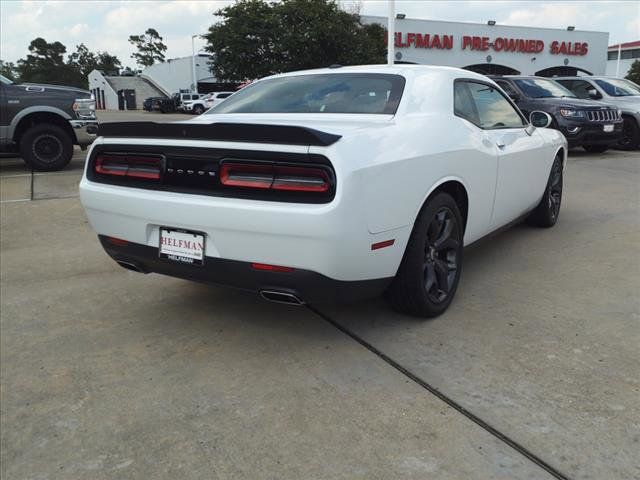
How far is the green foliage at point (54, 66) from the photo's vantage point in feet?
349

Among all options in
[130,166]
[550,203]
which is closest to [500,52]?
[550,203]

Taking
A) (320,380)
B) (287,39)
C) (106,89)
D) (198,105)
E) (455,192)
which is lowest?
(320,380)

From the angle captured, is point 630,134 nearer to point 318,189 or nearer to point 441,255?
point 441,255

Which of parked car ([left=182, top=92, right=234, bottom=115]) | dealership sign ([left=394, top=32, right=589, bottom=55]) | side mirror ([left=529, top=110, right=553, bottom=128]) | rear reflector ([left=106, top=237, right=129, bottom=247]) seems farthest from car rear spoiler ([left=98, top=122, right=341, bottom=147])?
parked car ([left=182, top=92, right=234, bottom=115])

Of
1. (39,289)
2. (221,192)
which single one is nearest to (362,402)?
(221,192)

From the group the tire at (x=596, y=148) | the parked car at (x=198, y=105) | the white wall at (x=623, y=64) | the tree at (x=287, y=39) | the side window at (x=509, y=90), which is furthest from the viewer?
the white wall at (x=623, y=64)

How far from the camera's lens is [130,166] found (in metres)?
3.13

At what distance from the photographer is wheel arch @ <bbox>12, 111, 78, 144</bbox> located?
9.24m

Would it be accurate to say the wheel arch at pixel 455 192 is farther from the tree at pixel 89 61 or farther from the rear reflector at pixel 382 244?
the tree at pixel 89 61

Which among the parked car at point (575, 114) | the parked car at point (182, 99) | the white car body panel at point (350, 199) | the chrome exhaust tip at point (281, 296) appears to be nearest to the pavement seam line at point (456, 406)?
the white car body panel at point (350, 199)

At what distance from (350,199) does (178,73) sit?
66795 mm

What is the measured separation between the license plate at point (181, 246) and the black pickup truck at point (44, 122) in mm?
6999

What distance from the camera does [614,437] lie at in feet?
7.36

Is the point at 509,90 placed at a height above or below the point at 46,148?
above
